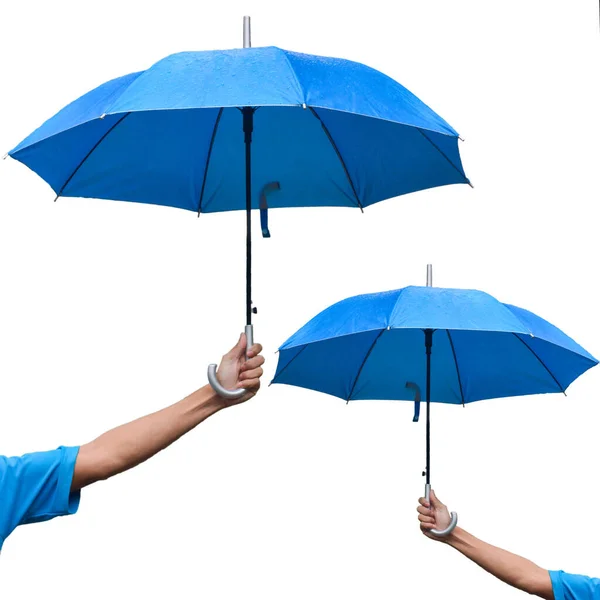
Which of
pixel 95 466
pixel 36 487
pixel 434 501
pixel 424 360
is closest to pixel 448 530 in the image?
pixel 434 501

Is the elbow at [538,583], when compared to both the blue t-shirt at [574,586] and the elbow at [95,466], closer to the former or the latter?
the blue t-shirt at [574,586]

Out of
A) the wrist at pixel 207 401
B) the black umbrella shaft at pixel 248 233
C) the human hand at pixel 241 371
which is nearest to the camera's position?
the wrist at pixel 207 401

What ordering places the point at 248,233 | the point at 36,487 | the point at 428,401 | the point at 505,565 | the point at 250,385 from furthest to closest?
1. the point at 428,401
2. the point at 505,565
3. the point at 248,233
4. the point at 250,385
5. the point at 36,487

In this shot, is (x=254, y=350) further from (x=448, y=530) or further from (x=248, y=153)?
(x=448, y=530)

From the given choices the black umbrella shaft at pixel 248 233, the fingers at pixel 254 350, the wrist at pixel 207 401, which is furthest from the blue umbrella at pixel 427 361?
the wrist at pixel 207 401

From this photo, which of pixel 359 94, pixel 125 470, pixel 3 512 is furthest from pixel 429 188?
pixel 3 512

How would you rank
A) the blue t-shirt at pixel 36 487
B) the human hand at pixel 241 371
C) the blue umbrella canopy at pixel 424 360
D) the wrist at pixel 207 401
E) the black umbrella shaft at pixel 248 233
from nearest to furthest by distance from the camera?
the blue t-shirt at pixel 36 487, the wrist at pixel 207 401, the human hand at pixel 241 371, the black umbrella shaft at pixel 248 233, the blue umbrella canopy at pixel 424 360

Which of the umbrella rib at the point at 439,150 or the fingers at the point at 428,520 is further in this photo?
the fingers at the point at 428,520

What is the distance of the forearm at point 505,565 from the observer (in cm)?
466

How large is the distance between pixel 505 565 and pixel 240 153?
212 centimetres

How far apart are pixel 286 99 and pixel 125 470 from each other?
131 centimetres

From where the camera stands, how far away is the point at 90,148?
4527mm

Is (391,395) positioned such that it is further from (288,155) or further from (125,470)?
(125,470)

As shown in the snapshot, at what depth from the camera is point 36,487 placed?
3.52 meters
